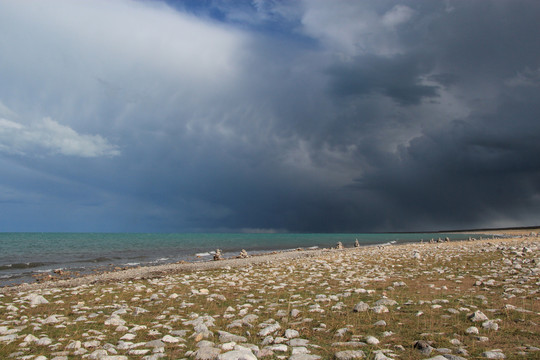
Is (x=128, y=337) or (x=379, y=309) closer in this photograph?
(x=128, y=337)

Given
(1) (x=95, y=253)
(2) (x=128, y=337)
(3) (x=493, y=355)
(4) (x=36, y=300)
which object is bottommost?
(1) (x=95, y=253)

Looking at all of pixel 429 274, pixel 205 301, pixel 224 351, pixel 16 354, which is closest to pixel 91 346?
pixel 16 354

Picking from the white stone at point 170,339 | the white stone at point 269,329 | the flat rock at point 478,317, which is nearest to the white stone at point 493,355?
the flat rock at point 478,317

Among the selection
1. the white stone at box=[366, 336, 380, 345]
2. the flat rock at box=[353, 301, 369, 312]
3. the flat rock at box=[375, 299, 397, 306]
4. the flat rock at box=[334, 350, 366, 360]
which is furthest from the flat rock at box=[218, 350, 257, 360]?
the flat rock at box=[375, 299, 397, 306]

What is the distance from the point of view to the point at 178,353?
6.71 meters

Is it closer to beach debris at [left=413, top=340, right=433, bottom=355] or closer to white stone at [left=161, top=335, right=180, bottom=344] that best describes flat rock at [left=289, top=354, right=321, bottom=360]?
beach debris at [left=413, top=340, right=433, bottom=355]

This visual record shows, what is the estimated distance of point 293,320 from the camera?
9.05m

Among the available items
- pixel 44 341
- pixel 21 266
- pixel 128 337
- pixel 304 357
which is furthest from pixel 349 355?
pixel 21 266

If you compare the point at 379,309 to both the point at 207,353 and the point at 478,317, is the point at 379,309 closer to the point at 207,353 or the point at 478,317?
the point at 478,317

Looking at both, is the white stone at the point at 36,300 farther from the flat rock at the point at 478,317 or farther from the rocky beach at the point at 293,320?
the flat rock at the point at 478,317

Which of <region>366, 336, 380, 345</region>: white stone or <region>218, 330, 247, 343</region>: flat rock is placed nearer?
<region>366, 336, 380, 345</region>: white stone

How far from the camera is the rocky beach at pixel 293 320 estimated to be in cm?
663

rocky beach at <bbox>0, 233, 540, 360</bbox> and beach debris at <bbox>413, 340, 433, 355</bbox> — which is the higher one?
beach debris at <bbox>413, 340, 433, 355</bbox>

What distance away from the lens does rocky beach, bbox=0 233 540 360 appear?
663 centimetres
